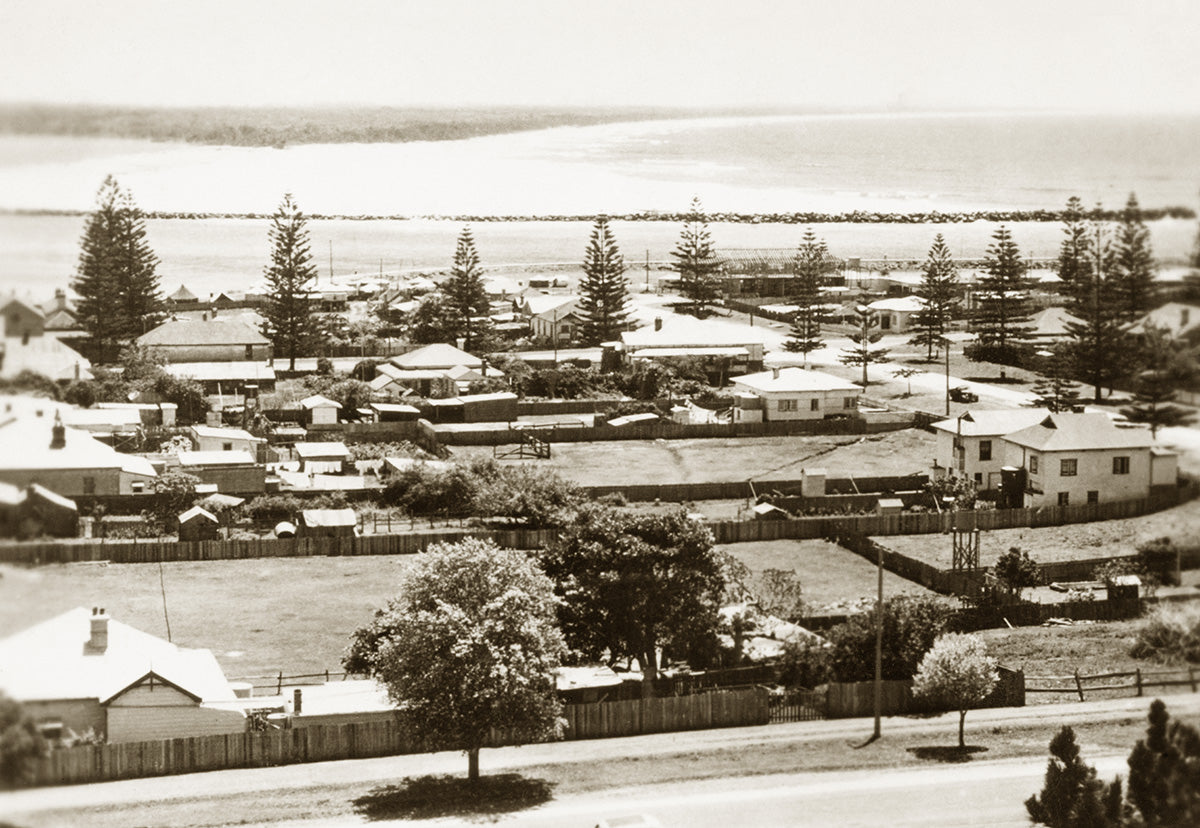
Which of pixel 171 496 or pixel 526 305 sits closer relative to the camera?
pixel 171 496

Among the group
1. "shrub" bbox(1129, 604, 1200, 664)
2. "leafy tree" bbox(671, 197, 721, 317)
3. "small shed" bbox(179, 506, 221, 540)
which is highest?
"leafy tree" bbox(671, 197, 721, 317)

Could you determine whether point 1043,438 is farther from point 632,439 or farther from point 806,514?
point 632,439

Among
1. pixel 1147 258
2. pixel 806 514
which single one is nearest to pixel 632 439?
pixel 806 514

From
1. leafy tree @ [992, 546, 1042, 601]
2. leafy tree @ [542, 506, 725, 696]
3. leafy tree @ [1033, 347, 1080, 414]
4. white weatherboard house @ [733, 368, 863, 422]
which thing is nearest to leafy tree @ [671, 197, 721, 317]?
white weatherboard house @ [733, 368, 863, 422]

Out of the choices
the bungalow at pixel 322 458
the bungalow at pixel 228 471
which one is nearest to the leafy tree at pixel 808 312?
the bungalow at pixel 322 458

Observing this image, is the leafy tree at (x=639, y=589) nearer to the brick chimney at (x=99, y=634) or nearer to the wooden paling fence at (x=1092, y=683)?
the wooden paling fence at (x=1092, y=683)

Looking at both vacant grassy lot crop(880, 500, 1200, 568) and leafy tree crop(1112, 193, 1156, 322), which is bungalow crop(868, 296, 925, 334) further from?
leafy tree crop(1112, 193, 1156, 322)

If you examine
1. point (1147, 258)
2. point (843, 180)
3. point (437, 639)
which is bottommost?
point (437, 639)
